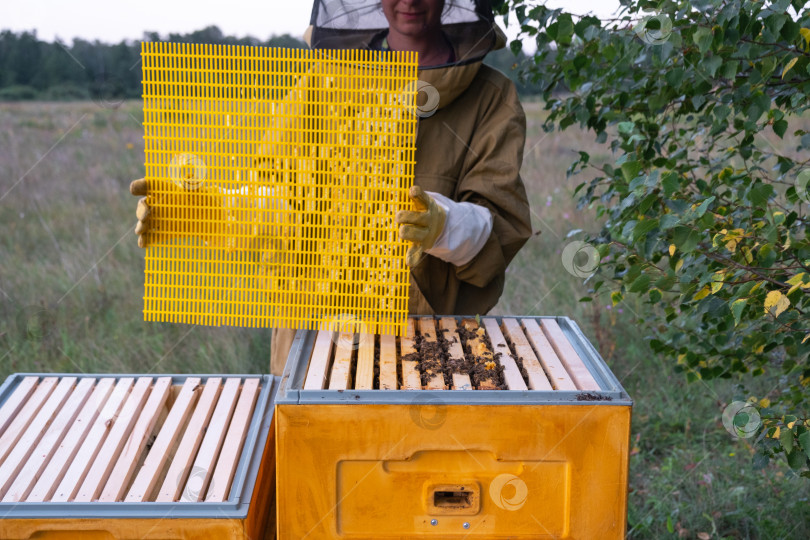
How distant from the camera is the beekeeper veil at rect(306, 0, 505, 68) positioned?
239cm

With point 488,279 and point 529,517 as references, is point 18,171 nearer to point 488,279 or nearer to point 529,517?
point 488,279

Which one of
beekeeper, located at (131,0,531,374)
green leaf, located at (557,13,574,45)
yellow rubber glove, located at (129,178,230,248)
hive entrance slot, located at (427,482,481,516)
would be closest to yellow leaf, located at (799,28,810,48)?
green leaf, located at (557,13,574,45)

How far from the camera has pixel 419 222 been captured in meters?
1.79

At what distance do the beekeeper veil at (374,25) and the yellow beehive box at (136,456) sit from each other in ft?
4.34

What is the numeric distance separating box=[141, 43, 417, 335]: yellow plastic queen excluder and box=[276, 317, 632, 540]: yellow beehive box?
0.34 m

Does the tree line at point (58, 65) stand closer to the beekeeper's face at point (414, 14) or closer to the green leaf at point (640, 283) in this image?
the beekeeper's face at point (414, 14)

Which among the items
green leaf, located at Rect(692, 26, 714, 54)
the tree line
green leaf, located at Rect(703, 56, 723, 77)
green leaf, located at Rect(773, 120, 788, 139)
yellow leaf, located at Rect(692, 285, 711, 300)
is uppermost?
the tree line

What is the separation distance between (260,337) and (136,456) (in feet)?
9.43

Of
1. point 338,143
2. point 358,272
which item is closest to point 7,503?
point 358,272

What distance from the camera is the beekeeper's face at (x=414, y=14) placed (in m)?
2.37

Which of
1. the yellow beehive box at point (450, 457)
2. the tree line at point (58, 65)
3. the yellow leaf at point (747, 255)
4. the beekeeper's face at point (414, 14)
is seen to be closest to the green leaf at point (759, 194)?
the yellow leaf at point (747, 255)

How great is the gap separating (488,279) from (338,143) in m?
0.77

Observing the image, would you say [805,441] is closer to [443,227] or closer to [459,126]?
[443,227]

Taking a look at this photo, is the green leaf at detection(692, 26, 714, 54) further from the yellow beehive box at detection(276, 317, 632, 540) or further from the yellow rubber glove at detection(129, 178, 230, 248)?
the yellow rubber glove at detection(129, 178, 230, 248)
